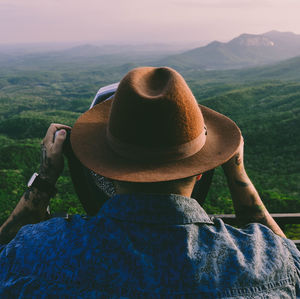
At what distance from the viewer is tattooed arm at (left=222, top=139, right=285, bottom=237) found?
83.0 inches

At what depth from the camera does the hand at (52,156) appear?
2053 mm

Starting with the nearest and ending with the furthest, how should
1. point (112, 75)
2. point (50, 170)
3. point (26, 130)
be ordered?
point (50, 170) < point (26, 130) < point (112, 75)

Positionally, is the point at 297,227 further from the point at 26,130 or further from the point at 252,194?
the point at 26,130

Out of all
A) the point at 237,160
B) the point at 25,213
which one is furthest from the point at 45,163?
the point at 237,160

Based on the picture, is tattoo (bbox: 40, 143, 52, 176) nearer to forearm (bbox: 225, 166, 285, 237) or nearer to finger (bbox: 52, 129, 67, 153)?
finger (bbox: 52, 129, 67, 153)

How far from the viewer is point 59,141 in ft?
6.82

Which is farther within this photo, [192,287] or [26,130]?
[26,130]

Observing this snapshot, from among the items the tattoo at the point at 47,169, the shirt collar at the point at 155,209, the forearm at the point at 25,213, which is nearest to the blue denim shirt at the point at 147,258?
the shirt collar at the point at 155,209

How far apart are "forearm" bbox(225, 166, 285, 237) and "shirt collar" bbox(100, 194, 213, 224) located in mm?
711

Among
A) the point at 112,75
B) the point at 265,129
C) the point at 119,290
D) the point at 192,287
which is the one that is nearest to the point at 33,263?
the point at 119,290

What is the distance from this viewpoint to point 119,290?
1.32m

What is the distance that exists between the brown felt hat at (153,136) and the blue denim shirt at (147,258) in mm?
172

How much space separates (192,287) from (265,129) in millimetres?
26404

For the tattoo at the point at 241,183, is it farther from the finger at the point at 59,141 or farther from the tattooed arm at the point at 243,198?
the finger at the point at 59,141
